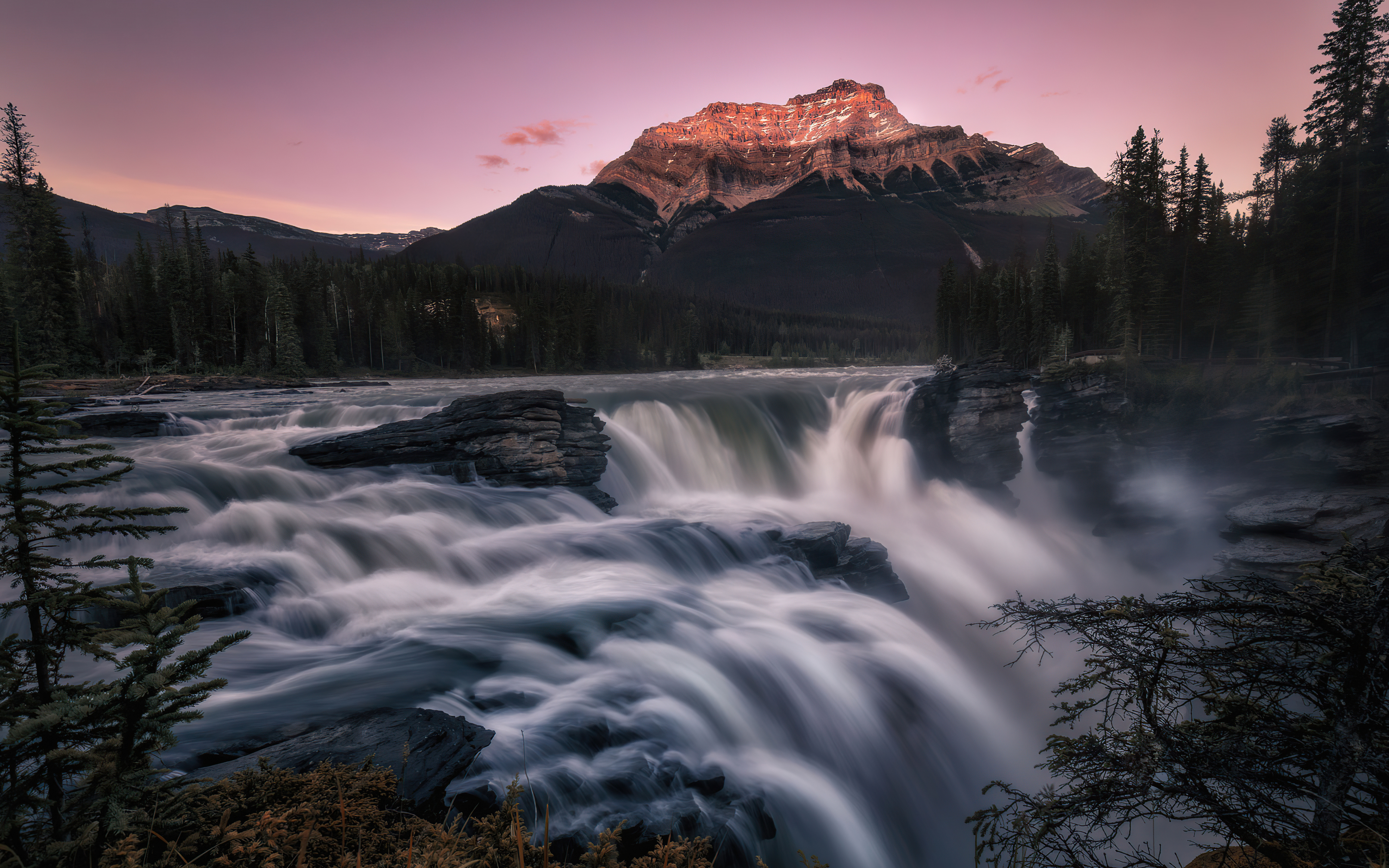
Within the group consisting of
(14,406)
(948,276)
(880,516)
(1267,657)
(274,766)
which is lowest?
(880,516)

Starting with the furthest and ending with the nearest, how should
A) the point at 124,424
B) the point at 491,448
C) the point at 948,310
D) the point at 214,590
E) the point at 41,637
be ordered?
the point at 948,310
the point at 124,424
the point at 491,448
the point at 214,590
the point at 41,637

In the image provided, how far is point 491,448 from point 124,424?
14.7 m

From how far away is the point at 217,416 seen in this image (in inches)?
947

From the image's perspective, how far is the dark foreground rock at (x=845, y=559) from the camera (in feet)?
47.6

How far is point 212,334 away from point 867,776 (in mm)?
A: 67815

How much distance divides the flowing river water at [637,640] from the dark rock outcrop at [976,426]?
3.40m

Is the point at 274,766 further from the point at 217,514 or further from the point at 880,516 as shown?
the point at 880,516

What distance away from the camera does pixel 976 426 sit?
971 inches

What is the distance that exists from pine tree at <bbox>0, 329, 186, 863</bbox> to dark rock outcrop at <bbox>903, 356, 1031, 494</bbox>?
1021 inches

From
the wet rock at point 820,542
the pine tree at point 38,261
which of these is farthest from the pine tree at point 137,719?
the pine tree at point 38,261

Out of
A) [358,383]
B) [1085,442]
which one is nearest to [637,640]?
[1085,442]

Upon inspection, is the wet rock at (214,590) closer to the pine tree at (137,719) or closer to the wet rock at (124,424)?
the pine tree at (137,719)

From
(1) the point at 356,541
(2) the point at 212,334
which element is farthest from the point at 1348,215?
(2) the point at 212,334

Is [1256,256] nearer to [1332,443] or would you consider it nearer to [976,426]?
[1332,443]
